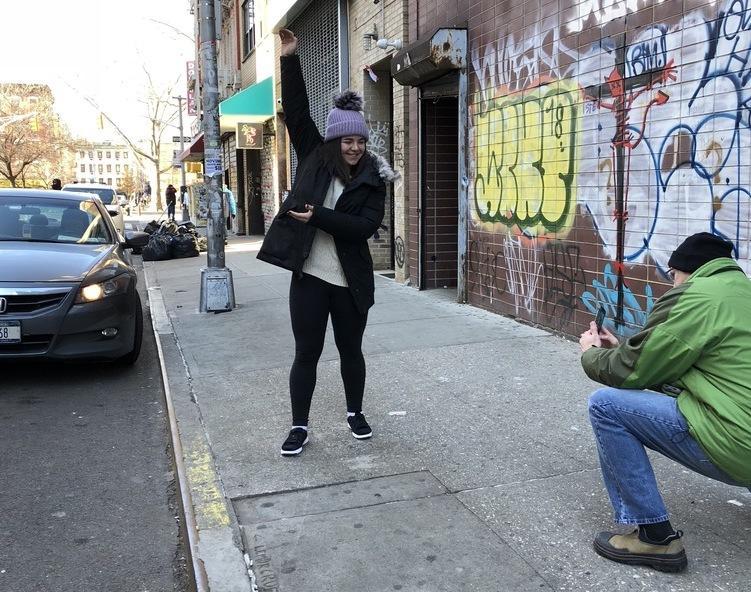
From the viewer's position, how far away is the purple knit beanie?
3.89 metres

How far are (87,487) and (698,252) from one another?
11.0 feet

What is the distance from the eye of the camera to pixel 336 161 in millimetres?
3973

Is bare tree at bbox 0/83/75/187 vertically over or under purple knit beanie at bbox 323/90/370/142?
over

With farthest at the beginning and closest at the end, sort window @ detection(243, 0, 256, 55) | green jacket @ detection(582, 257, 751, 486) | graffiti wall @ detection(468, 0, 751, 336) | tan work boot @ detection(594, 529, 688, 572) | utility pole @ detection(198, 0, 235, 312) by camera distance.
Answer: window @ detection(243, 0, 256, 55), utility pole @ detection(198, 0, 235, 312), graffiti wall @ detection(468, 0, 751, 336), tan work boot @ detection(594, 529, 688, 572), green jacket @ detection(582, 257, 751, 486)

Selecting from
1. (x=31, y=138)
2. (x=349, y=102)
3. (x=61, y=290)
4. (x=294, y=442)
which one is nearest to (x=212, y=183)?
(x=61, y=290)

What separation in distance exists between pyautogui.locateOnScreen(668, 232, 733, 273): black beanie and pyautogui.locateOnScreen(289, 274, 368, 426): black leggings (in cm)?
187

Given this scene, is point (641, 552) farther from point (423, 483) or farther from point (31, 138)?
point (31, 138)

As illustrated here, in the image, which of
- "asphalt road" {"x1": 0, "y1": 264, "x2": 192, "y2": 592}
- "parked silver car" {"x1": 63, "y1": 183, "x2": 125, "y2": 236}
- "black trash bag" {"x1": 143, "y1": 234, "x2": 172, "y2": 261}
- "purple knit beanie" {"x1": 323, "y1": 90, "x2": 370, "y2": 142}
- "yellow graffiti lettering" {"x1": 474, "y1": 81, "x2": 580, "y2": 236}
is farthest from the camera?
"parked silver car" {"x1": 63, "y1": 183, "x2": 125, "y2": 236}

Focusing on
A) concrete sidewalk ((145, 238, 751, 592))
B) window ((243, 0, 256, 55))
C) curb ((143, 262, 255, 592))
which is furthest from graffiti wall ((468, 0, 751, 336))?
window ((243, 0, 256, 55))

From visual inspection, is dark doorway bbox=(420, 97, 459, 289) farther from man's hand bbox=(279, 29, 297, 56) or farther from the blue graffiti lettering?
man's hand bbox=(279, 29, 297, 56)

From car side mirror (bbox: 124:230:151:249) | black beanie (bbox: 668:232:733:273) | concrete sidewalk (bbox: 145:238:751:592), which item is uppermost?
black beanie (bbox: 668:232:733:273)

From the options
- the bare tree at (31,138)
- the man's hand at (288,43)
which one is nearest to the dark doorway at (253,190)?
the man's hand at (288,43)

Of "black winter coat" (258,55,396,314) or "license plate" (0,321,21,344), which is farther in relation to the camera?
"license plate" (0,321,21,344)

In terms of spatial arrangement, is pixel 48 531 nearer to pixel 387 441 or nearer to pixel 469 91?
pixel 387 441
